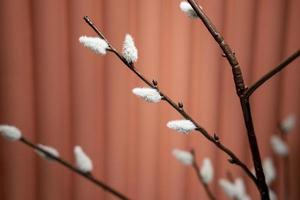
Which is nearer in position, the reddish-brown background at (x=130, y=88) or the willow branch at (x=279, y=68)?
the willow branch at (x=279, y=68)

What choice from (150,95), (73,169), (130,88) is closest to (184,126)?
(150,95)

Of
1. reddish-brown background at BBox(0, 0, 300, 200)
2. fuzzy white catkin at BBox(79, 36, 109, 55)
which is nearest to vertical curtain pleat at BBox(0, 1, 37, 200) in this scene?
reddish-brown background at BBox(0, 0, 300, 200)

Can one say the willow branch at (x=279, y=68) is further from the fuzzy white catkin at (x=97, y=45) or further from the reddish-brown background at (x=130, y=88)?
the reddish-brown background at (x=130, y=88)

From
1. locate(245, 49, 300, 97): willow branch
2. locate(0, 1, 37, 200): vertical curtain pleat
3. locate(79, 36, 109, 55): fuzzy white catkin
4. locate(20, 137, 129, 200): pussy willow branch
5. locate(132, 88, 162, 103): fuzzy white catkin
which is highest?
locate(0, 1, 37, 200): vertical curtain pleat

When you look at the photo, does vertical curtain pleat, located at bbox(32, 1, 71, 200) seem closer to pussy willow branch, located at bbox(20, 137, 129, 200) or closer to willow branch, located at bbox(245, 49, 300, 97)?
pussy willow branch, located at bbox(20, 137, 129, 200)

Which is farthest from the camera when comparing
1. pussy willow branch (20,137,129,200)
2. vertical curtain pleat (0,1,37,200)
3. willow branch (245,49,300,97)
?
vertical curtain pleat (0,1,37,200)

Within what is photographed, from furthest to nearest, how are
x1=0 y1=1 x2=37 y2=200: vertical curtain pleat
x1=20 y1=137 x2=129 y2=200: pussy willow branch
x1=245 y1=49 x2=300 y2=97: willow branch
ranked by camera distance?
1. x1=0 y1=1 x2=37 y2=200: vertical curtain pleat
2. x1=20 y1=137 x2=129 y2=200: pussy willow branch
3. x1=245 y1=49 x2=300 y2=97: willow branch

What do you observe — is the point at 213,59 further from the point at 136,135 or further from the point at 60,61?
the point at 60,61

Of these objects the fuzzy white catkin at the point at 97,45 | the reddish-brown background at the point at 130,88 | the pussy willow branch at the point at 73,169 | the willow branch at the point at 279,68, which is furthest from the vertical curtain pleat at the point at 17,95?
the willow branch at the point at 279,68

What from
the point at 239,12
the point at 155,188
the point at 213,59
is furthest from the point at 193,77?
the point at 155,188
